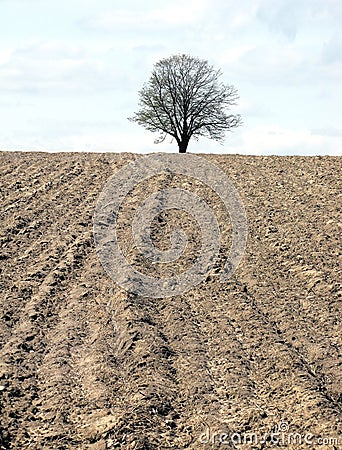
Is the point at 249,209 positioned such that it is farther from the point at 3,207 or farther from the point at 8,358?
the point at 8,358

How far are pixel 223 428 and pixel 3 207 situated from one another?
8.59 m

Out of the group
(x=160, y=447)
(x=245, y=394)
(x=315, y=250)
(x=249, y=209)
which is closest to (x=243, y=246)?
(x=315, y=250)

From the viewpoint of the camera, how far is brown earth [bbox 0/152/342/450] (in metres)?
6.01

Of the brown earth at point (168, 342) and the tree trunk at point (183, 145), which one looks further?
the tree trunk at point (183, 145)

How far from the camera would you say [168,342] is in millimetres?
7691

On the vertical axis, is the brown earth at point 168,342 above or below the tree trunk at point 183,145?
below

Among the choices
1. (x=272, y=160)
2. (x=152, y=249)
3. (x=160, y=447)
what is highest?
(x=272, y=160)

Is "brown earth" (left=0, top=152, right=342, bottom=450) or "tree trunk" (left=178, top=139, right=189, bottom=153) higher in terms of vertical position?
"tree trunk" (left=178, top=139, right=189, bottom=153)

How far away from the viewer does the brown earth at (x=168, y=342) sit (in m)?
6.01

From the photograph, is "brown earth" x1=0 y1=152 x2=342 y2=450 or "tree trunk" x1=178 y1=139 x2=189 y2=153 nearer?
"brown earth" x1=0 y1=152 x2=342 y2=450

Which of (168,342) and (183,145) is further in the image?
(183,145)

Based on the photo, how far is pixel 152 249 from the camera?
34.8ft

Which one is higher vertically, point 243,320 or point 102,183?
point 102,183

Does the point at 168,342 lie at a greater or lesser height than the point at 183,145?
lesser
